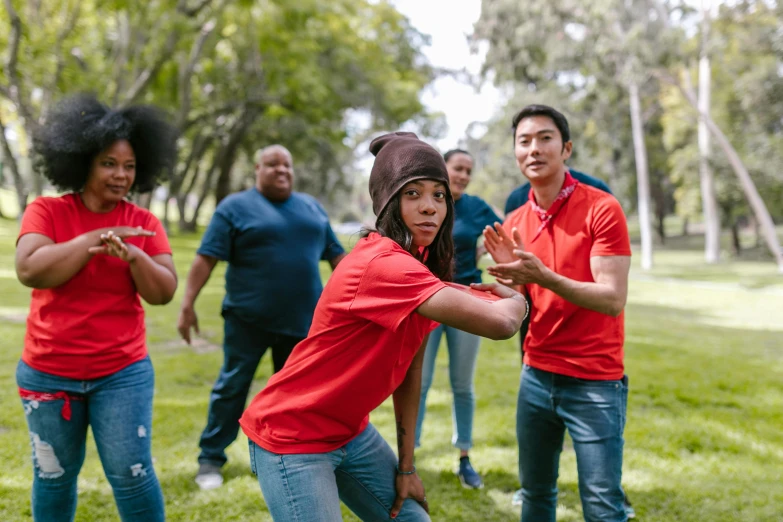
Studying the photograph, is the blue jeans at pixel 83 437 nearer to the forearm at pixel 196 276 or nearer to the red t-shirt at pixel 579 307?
the forearm at pixel 196 276

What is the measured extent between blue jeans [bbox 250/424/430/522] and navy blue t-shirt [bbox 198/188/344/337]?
86.6 inches

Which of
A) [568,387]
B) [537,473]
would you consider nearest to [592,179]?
[568,387]

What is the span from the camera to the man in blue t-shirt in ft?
14.5

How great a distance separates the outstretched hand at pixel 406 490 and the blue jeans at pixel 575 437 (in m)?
0.79

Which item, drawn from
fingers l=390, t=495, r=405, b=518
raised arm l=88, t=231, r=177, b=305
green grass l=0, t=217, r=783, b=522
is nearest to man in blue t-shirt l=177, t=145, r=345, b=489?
green grass l=0, t=217, r=783, b=522

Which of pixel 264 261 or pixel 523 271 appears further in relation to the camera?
pixel 264 261

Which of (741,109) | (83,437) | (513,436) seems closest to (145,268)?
(83,437)

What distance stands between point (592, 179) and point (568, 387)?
1473mm

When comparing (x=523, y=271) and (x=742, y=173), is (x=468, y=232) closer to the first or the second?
(x=523, y=271)

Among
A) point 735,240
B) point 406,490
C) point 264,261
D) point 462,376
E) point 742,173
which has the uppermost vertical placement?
point 742,173

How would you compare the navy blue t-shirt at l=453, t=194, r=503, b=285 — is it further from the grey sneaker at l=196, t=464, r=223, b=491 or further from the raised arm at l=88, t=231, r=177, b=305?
the raised arm at l=88, t=231, r=177, b=305

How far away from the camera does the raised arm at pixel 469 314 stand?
76.9 inches

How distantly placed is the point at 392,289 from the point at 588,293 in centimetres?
109

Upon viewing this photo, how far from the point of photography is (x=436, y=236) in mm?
2324
